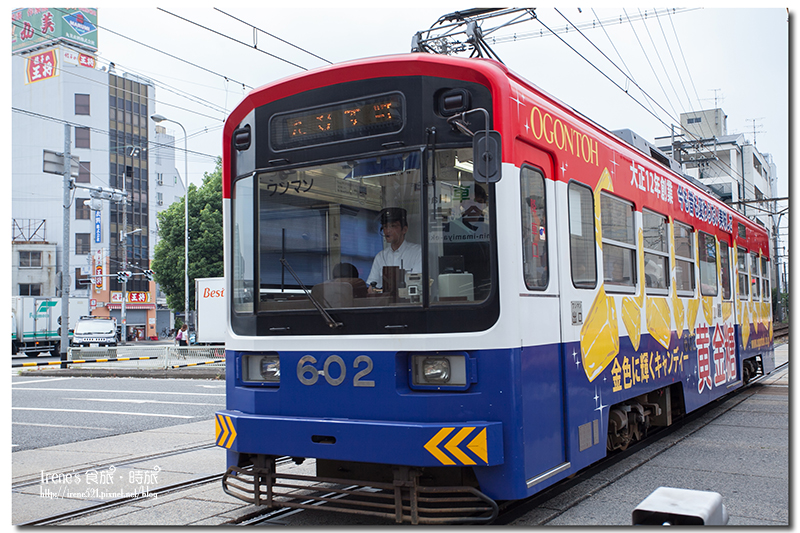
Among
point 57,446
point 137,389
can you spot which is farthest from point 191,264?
point 57,446

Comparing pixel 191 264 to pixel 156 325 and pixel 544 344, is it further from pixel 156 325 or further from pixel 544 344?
pixel 544 344

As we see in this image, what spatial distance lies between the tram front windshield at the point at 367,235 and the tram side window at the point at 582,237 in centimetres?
108

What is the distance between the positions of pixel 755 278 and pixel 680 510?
1085 centimetres

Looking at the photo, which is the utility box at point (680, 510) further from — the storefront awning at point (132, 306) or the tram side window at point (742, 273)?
the storefront awning at point (132, 306)

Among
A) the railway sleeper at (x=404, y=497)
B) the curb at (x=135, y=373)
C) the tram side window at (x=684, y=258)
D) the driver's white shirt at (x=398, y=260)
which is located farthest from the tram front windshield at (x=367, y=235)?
the curb at (x=135, y=373)

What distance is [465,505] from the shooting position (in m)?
4.42

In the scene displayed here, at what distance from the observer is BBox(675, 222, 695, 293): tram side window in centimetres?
765

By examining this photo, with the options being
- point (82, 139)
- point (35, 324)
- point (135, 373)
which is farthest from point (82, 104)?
point (135, 373)

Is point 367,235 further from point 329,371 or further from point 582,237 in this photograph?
point 582,237

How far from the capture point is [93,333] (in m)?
38.1

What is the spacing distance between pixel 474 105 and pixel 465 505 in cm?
246

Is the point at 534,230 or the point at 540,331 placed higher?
the point at 534,230

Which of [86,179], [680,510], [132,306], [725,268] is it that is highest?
[86,179]

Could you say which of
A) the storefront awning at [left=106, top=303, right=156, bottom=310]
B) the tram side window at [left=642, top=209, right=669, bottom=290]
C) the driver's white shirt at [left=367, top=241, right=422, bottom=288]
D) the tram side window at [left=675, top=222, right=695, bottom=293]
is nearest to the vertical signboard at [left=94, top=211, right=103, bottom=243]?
the storefront awning at [left=106, top=303, right=156, bottom=310]
